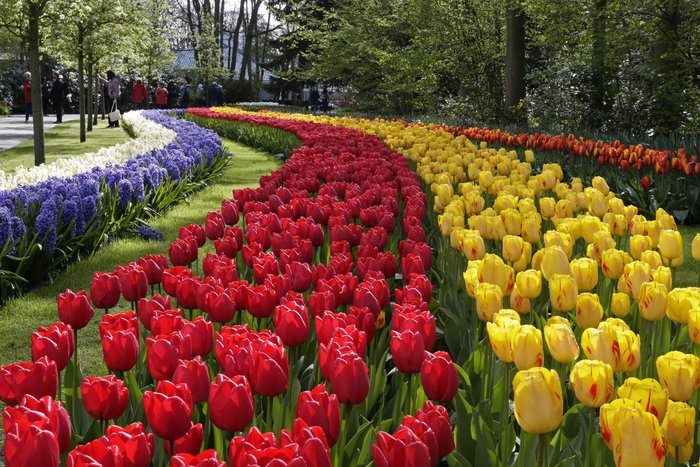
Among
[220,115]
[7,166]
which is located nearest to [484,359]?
[7,166]

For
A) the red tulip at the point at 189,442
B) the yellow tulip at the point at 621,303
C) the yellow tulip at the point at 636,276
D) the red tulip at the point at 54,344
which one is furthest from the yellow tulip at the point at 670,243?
the red tulip at the point at 54,344

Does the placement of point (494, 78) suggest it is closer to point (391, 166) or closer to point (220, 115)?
point (220, 115)

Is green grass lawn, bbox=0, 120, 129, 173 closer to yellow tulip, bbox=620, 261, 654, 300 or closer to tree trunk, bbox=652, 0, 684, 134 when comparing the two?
tree trunk, bbox=652, 0, 684, 134

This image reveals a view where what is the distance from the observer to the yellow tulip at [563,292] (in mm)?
2320

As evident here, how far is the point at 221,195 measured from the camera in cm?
952

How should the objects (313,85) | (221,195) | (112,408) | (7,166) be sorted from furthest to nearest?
(313,85) → (7,166) → (221,195) → (112,408)

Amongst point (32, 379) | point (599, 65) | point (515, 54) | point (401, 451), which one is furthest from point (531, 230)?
point (515, 54)

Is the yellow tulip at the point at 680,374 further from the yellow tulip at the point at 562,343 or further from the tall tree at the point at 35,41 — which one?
the tall tree at the point at 35,41

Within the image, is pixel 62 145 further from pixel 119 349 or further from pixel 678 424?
pixel 678 424

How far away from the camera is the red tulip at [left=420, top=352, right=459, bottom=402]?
71.7 inches

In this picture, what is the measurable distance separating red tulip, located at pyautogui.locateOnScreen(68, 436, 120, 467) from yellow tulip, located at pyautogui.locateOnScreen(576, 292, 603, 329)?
1.42 m

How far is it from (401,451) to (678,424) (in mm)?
595

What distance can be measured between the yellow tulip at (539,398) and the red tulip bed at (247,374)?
181 mm

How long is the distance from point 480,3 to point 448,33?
1.06 metres
